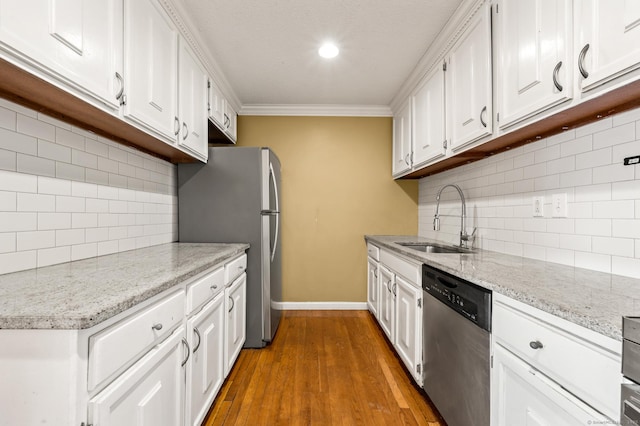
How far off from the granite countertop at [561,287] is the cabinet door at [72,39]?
5.46 ft

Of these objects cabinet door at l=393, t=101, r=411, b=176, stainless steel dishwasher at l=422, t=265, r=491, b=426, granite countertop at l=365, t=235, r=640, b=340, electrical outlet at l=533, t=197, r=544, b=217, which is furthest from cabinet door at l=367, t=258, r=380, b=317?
electrical outlet at l=533, t=197, r=544, b=217

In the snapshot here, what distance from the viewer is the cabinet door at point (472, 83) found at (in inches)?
65.1

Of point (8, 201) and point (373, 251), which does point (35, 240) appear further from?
point (373, 251)

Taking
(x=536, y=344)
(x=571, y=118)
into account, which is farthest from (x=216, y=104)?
(x=536, y=344)

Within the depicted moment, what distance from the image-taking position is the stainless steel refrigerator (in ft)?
8.25

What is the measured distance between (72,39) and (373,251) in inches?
109

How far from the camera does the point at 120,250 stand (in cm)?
188

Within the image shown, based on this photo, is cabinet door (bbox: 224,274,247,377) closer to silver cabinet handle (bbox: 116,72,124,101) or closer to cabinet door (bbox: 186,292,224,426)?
cabinet door (bbox: 186,292,224,426)

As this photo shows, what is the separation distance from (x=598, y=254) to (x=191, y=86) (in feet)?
8.00

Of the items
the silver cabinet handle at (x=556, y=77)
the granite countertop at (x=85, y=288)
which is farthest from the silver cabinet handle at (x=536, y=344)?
the granite countertop at (x=85, y=288)

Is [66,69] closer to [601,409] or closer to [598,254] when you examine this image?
[601,409]

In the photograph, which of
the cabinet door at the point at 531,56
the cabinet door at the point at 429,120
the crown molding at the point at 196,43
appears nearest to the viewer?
the cabinet door at the point at 531,56

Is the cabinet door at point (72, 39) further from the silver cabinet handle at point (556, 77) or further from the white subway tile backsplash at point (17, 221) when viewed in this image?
the silver cabinet handle at point (556, 77)

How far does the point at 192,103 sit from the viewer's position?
2.14m
